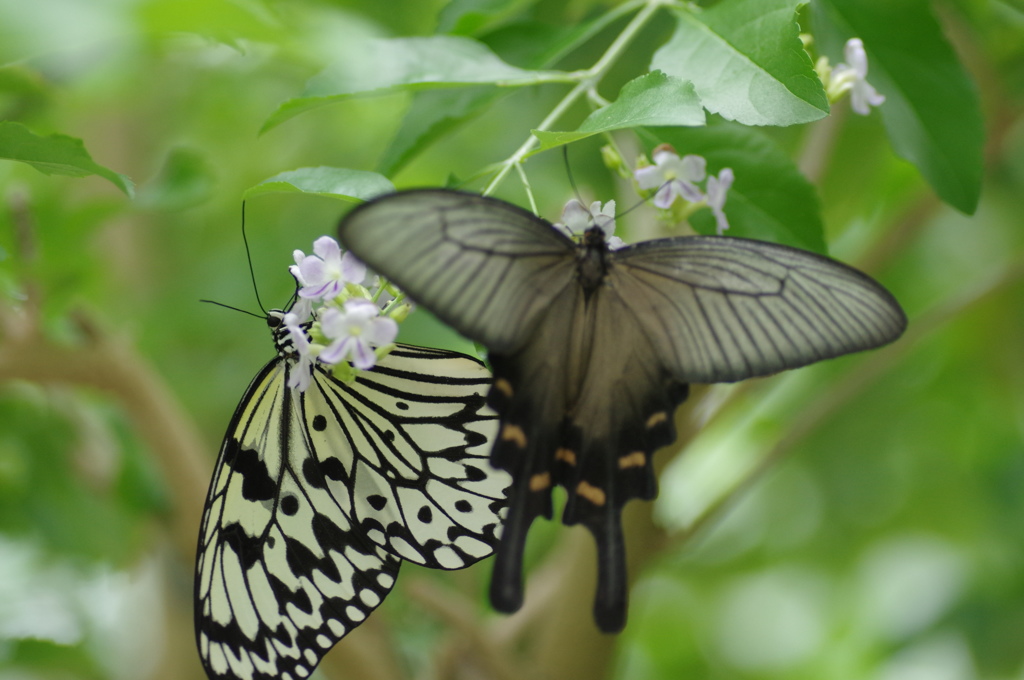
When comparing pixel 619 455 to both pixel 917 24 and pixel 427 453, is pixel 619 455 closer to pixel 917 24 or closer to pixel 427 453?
pixel 427 453

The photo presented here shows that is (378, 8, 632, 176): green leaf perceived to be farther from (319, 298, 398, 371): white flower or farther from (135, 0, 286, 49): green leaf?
(319, 298, 398, 371): white flower

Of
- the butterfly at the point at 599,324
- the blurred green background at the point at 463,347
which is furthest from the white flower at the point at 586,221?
the blurred green background at the point at 463,347

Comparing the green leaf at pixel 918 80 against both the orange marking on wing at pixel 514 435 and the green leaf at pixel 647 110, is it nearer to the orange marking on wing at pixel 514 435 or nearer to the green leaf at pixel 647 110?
the green leaf at pixel 647 110

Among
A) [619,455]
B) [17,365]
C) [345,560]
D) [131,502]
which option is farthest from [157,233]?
[619,455]

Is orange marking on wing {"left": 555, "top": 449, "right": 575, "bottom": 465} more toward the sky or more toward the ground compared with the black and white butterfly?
more toward the sky

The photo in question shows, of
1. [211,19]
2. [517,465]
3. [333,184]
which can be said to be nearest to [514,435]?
[517,465]

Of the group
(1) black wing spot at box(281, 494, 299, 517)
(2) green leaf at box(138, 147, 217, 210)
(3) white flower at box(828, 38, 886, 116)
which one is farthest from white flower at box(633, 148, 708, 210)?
(2) green leaf at box(138, 147, 217, 210)
